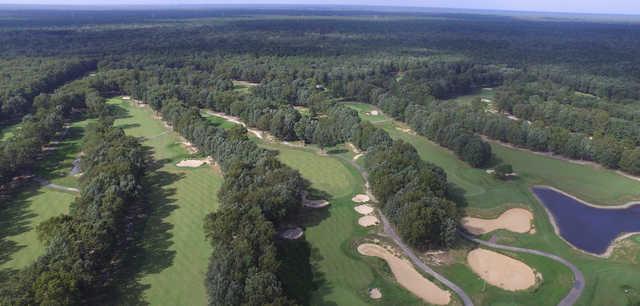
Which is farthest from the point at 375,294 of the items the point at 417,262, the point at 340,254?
the point at 340,254

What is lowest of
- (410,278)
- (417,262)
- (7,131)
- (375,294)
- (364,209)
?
(375,294)

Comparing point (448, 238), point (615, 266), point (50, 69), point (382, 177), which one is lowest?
point (615, 266)

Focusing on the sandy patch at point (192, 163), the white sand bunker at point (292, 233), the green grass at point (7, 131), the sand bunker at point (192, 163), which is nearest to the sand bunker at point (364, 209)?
the white sand bunker at point (292, 233)

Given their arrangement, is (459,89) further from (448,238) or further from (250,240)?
(250,240)

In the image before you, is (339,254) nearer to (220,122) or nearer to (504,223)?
(504,223)

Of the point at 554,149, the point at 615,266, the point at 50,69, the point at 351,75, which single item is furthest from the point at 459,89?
the point at 50,69

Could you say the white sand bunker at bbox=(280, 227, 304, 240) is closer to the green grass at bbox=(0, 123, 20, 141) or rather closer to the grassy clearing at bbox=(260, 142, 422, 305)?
the grassy clearing at bbox=(260, 142, 422, 305)
